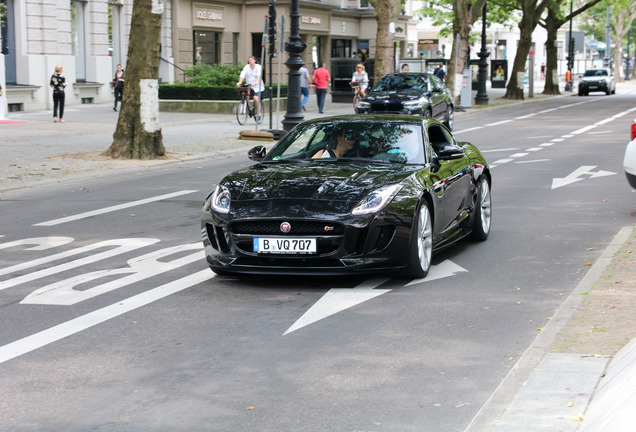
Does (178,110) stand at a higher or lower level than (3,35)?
lower

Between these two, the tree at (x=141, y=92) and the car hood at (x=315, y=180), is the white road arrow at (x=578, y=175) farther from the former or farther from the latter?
the tree at (x=141, y=92)

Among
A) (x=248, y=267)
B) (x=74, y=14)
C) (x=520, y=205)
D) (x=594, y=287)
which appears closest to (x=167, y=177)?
(x=520, y=205)

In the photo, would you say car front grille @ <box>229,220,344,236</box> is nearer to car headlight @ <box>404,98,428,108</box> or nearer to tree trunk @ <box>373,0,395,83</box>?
car headlight @ <box>404,98,428,108</box>

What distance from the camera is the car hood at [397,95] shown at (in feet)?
95.0

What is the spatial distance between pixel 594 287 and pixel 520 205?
541cm

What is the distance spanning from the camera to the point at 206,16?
48469 mm

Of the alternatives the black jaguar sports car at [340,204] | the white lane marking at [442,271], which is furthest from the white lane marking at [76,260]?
the white lane marking at [442,271]

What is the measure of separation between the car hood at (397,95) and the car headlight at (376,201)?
21.3 meters

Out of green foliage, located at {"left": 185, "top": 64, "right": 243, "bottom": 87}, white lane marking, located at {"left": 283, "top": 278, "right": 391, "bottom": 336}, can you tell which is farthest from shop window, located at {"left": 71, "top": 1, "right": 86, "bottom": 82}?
white lane marking, located at {"left": 283, "top": 278, "right": 391, "bottom": 336}

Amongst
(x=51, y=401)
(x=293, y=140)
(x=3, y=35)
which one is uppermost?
(x=3, y=35)

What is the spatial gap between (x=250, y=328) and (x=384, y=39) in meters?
32.4

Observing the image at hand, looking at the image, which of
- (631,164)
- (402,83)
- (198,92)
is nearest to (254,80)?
(402,83)

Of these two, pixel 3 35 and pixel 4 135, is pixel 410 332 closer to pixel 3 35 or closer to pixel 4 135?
pixel 4 135

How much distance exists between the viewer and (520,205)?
12961mm
